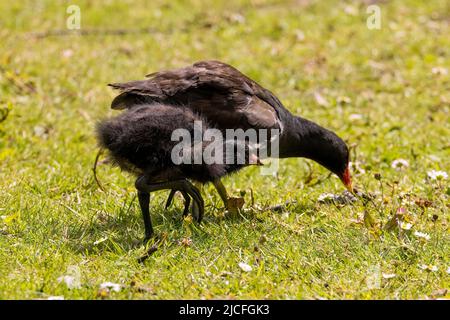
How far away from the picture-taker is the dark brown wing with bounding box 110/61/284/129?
Result: 5078 mm

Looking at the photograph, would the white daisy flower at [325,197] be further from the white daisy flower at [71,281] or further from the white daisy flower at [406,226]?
the white daisy flower at [71,281]

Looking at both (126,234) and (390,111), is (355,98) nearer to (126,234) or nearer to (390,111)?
(390,111)

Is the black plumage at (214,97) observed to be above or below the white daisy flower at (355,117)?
above

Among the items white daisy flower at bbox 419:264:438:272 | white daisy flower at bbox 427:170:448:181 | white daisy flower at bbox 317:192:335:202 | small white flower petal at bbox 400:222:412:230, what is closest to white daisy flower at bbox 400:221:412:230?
small white flower petal at bbox 400:222:412:230

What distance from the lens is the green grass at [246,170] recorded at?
4078mm

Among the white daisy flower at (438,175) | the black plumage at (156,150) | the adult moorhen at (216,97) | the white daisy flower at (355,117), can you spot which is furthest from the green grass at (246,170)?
the adult moorhen at (216,97)

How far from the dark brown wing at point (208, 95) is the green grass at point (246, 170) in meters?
0.57

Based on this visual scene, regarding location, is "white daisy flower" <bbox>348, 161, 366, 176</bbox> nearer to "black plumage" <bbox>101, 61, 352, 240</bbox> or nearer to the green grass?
the green grass

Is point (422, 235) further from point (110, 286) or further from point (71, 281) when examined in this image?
point (71, 281)

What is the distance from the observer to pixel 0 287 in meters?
3.75

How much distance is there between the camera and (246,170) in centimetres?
601

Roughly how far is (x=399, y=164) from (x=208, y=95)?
1.59 metres
